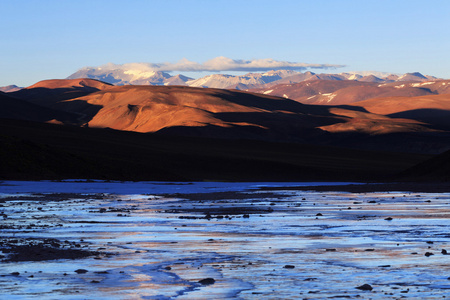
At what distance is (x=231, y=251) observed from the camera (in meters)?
18.1

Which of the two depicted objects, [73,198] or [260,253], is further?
[73,198]

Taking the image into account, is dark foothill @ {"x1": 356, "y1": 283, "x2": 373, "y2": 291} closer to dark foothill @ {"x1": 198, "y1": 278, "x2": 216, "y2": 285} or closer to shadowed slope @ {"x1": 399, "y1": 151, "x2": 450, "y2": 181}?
dark foothill @ {"x1": 198, "y1": 278, "x2": 216, "y2": 285}

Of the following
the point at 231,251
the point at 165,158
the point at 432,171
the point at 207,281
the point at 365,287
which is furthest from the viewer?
the point at 165,158

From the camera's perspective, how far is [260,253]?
17.7 m

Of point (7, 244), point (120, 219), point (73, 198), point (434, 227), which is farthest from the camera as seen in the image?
point (73, 198)

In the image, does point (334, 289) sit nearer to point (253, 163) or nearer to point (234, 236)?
point (234, 236)

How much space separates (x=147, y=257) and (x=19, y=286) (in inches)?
170

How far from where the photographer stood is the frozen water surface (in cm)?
1286

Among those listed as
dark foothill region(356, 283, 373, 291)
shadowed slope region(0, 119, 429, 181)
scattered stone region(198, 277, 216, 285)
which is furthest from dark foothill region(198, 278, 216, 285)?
shadowed slope region(0, 119, 429, 181)

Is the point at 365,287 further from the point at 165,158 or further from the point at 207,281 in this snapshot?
the point at 165,158

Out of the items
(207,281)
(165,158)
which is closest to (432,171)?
(165,158)

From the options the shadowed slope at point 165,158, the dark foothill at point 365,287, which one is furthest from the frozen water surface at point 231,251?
the shadowed slope at point 165,158

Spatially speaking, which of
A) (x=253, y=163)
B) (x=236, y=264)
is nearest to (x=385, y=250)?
(x=236, y=264)

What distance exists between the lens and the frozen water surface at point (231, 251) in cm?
1286
